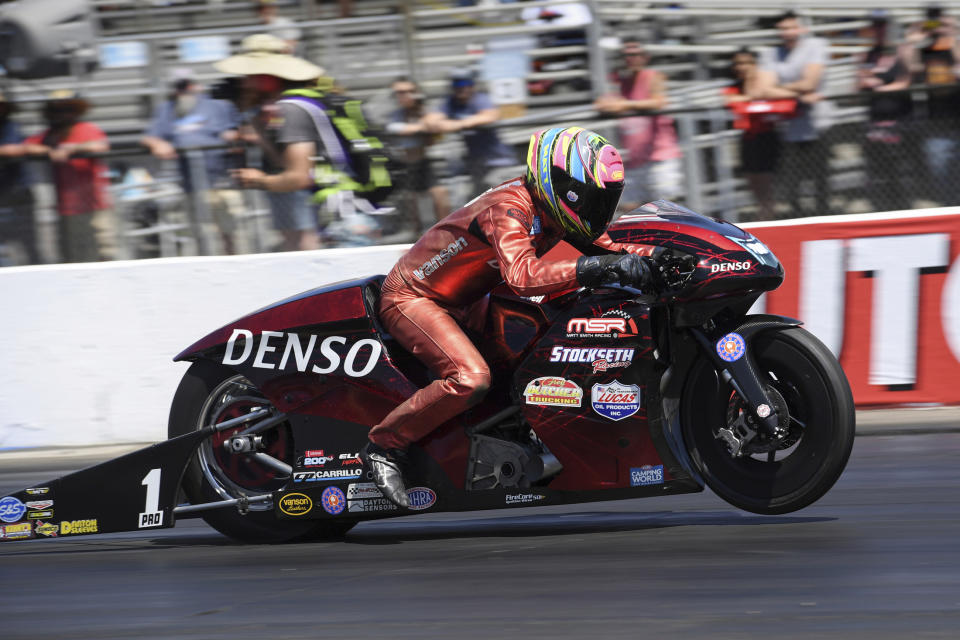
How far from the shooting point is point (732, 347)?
494cm

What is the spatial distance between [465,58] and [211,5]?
146 inches

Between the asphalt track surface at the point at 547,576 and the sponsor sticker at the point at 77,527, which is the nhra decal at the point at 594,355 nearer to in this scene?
the asphalt track surface at the point at 547,576

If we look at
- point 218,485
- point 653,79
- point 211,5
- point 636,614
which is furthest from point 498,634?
point 211,5

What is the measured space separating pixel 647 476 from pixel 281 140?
15.1ft

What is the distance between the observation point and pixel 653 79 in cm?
988

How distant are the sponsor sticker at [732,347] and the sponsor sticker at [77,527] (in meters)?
2.85

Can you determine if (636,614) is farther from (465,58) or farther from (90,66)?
(90,66)

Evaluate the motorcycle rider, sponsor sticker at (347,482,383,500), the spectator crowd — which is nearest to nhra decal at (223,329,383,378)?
the motorcycle rider

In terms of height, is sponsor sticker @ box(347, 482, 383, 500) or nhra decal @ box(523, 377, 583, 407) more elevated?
nhra decal @ box(523, 377, 583, 407)

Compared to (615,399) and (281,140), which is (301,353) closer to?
(615,399)

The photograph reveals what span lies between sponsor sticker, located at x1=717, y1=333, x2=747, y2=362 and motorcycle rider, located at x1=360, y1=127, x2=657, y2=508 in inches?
16.7

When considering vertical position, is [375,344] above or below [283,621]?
above

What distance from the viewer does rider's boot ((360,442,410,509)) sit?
5328 millimetres

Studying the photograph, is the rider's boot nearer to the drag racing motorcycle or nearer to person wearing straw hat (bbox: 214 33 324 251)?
the drag racing motorcycle
